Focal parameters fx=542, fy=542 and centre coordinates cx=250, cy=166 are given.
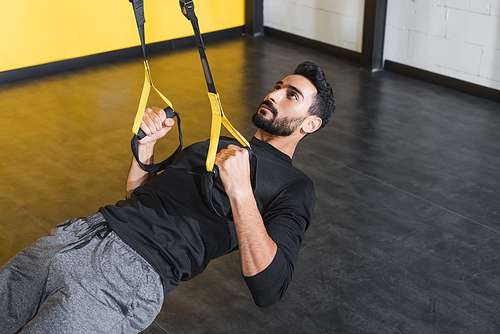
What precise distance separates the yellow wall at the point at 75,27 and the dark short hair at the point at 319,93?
3.98 m

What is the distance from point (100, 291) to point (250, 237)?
453 millimetres

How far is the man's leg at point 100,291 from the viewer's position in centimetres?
145

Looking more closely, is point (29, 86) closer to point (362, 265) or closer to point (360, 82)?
point (360, 82)

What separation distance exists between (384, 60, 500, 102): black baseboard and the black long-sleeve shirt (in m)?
3.52

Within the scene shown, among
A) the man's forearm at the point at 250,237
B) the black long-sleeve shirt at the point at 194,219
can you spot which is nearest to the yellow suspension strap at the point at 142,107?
the black long-sleeve shirt at the point at 194,219

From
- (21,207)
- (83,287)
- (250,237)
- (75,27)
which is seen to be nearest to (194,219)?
(250,237)

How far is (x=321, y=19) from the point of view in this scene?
5906 mm

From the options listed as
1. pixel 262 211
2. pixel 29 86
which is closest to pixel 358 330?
pixel 262 211

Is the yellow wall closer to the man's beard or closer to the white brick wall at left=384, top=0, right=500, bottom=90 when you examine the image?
the white brick wall at left=384, top=0, right=500, bottom=90

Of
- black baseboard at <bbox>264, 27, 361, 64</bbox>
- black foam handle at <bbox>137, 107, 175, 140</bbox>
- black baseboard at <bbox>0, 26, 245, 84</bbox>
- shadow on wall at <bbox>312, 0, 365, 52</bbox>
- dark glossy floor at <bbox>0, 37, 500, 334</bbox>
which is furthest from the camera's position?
black baseboard at <bbox>264, 27, 361, 64</bbox>

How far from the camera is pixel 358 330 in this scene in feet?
7.38

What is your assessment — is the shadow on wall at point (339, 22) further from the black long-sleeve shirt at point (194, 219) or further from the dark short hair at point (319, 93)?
the black long-sleeve shirt at point (194, 219)

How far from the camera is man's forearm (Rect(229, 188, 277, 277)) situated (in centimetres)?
148

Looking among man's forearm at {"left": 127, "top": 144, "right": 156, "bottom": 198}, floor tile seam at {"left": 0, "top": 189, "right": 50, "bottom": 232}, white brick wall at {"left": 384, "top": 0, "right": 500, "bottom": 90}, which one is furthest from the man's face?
white brick wall at {"left": 384, "top": 0, "right": 500, "bottom": 90}
